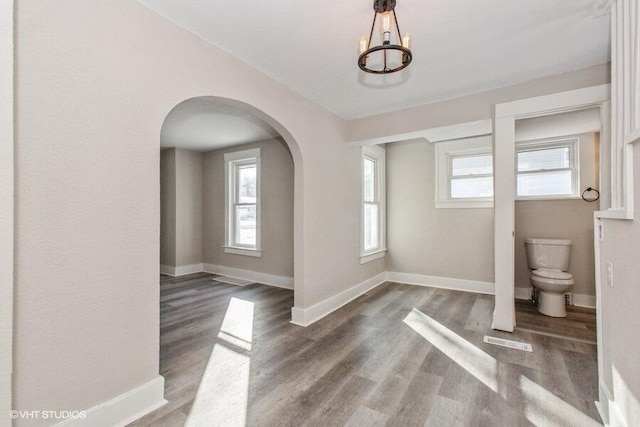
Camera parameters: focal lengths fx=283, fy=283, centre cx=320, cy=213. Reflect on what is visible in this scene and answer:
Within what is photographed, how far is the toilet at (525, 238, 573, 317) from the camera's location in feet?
10.5

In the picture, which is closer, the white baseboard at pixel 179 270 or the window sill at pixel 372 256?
the window sill at pixel 372 256

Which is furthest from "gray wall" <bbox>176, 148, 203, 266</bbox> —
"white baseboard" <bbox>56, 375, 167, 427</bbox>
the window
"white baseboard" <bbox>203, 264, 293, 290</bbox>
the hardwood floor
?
the window

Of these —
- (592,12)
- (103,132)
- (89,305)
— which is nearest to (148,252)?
(89,305)

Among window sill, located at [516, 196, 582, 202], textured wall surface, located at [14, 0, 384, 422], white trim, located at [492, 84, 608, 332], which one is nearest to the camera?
textured wall surface, located at [14, 0, 384, 422]

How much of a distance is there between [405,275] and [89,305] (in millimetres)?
4232

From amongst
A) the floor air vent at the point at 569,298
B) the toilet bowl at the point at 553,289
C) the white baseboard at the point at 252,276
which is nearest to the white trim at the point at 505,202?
the toilet bowl at the point at 553,289

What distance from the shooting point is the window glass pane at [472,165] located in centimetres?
415

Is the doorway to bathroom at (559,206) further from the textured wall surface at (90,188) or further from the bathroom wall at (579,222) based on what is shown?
the textured wall surface at (90,188)

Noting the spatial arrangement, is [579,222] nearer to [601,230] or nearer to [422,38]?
[601,230]

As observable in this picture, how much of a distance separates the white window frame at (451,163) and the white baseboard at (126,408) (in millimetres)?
4120

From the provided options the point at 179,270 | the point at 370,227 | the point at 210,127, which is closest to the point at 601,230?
the point at 370,227

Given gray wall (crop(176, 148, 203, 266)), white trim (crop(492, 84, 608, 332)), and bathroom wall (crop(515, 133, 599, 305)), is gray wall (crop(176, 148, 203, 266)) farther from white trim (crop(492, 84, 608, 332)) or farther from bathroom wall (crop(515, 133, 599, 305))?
bathroom wall (crop(515, 133, 599, 305))

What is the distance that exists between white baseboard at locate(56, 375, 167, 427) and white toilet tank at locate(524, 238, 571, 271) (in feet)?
13.7

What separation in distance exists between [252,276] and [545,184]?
470 cm
